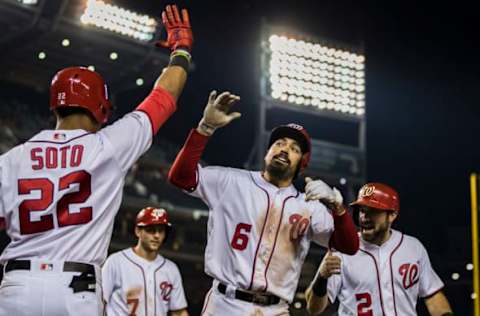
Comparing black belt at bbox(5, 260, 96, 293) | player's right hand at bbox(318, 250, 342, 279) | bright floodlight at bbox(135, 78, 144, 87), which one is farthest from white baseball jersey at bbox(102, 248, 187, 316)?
bright floodlight at bbox(135, 78, 144, 87)

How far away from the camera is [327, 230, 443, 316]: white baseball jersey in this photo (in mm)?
5945

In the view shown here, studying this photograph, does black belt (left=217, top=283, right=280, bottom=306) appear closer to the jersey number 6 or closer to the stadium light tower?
the jersey number 6

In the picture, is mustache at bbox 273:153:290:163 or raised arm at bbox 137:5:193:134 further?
mustache at bbox 273:153:290:163

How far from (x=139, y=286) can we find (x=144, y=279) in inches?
4.0

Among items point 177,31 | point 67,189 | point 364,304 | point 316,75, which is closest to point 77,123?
point 67,189

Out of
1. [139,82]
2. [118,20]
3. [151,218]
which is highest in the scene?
[118,20]

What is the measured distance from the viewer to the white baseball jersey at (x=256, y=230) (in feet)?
16.1

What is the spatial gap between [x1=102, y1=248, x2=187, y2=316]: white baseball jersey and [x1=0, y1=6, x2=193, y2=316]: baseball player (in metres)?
4.15

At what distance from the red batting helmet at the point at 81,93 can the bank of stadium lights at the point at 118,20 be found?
1888 centimetres

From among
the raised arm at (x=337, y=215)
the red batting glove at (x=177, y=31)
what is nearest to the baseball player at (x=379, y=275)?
the raised arm at (x=337, y=215)

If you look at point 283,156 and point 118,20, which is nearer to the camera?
point 283,156

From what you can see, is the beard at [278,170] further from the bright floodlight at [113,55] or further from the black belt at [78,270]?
the bright floodlight at [113,55]

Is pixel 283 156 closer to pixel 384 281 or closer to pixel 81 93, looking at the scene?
pixel 384 281

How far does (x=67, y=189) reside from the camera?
346 centimetres
